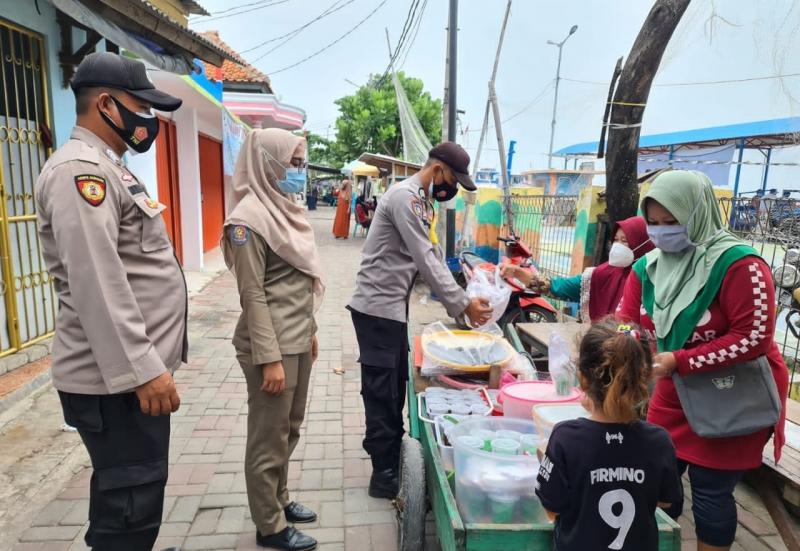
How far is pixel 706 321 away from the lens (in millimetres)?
2002

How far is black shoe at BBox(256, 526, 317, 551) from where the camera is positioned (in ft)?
8.13

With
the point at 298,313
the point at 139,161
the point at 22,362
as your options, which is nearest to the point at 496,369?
the point at 298,313

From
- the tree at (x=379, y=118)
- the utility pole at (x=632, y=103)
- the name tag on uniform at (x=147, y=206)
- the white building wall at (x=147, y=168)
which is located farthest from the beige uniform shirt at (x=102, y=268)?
the tree at (x=379, y=118)

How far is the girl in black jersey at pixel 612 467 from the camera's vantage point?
1.51m

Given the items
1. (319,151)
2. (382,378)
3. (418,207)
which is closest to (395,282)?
(418,207)

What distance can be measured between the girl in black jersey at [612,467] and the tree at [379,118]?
27.7 m

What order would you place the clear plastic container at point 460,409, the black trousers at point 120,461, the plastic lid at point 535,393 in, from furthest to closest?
the clear plastic container at point 460,409
the plastic lid at point 535,393
the black trousers at point 120,461

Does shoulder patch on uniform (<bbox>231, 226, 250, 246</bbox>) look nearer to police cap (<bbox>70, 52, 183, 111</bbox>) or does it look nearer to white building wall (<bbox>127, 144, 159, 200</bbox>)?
police cap (<bbox>70, 52, 183, 111</bbox>)

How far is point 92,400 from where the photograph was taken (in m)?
1.72

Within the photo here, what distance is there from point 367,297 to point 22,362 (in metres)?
3.18

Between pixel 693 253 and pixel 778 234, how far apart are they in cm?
261

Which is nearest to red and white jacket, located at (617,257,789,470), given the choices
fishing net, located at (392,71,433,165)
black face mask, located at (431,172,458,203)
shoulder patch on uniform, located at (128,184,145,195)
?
black face mask, located at (431,172,458,203)

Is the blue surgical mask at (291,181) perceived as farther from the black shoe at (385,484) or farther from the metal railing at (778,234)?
the metal railing at (778,234)

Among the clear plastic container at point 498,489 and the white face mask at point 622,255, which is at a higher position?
the white face mask at point 622,255
